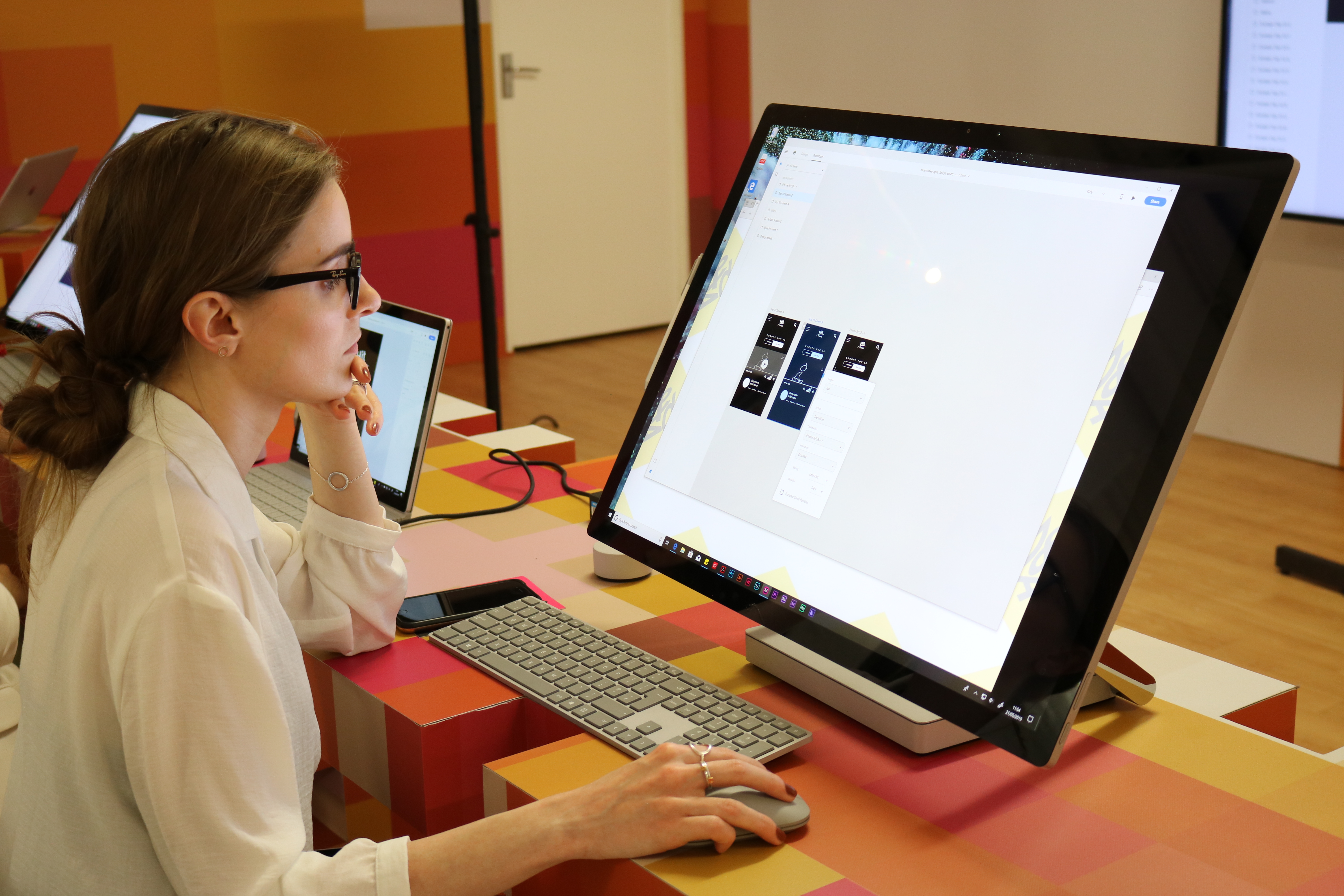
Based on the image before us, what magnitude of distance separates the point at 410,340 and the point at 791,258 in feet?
2.10

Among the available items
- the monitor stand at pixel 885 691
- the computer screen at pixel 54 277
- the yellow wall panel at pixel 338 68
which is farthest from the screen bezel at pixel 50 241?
the yellow wall panel at pixel 338 68

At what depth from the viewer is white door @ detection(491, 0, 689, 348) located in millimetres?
5172

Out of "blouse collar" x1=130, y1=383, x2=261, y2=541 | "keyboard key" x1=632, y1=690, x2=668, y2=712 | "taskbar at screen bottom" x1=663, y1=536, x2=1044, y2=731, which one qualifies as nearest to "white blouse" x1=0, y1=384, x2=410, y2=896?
"blouse collar" x1=130, y1=383, x2=261, y2=541

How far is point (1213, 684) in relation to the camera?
3.63 ft

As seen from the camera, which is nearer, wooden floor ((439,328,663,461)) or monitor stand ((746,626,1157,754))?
monitor stand ((746,626,1157,754))

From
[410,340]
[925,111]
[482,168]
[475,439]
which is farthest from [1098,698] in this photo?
[925,111]

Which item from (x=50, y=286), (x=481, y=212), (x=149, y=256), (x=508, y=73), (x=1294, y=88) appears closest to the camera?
(x=149, y=256)

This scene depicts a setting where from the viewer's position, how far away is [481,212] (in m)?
3.84

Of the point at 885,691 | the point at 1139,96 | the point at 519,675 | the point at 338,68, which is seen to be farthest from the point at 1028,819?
the point at 338,68

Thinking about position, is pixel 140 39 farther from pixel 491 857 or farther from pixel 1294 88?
pixel 491 857

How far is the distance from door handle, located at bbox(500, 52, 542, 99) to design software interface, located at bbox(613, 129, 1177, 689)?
421 cm

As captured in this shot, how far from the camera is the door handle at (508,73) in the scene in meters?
5.06

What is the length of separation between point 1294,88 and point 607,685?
320cm

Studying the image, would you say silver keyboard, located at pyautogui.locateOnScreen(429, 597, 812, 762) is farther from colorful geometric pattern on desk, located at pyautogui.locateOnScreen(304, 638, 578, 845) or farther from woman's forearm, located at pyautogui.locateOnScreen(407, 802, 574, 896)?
woman's forearm, located at pyautogui.locateOnScreen(407, 802, 574, 896)
